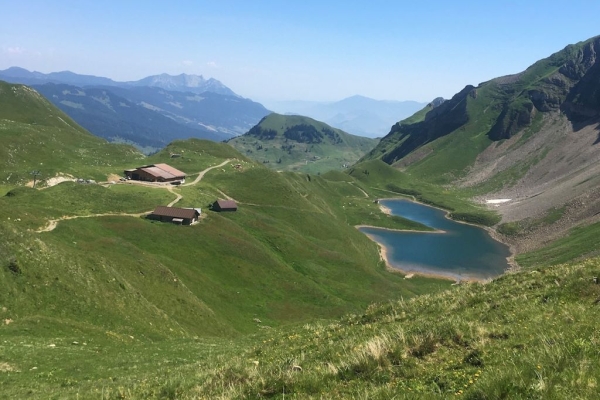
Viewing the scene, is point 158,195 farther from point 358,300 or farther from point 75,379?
point 75,379

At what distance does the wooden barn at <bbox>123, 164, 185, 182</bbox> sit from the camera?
13225cm

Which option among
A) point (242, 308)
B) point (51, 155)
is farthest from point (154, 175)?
point (242, 308)

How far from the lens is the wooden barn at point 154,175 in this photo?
132 metres

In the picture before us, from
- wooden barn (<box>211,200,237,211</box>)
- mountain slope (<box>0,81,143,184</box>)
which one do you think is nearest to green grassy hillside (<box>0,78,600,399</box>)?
wooden barn (<box>211,200,237,211</box>)

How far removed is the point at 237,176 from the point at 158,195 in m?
43.8

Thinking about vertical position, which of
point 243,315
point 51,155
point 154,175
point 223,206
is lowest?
point 243,315

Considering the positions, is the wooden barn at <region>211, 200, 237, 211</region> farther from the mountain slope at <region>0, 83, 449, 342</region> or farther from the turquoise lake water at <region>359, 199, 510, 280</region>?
the turquoise lake water at <region>359, 199, 510, 280</region>

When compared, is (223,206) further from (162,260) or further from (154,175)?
(162,260)

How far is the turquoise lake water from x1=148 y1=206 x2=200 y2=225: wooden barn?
74.8 metres

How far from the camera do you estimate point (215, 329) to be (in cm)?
→ 5522

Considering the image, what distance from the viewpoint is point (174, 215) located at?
297 feet

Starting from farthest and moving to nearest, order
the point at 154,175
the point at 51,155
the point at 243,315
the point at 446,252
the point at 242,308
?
the point at 446,252 < the point at 51,155 < the point at 154,175 < the point at 242,308 < the point at 243,315

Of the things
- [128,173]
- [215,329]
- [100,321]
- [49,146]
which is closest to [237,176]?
[128,173]

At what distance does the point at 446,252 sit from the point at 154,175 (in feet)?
367
